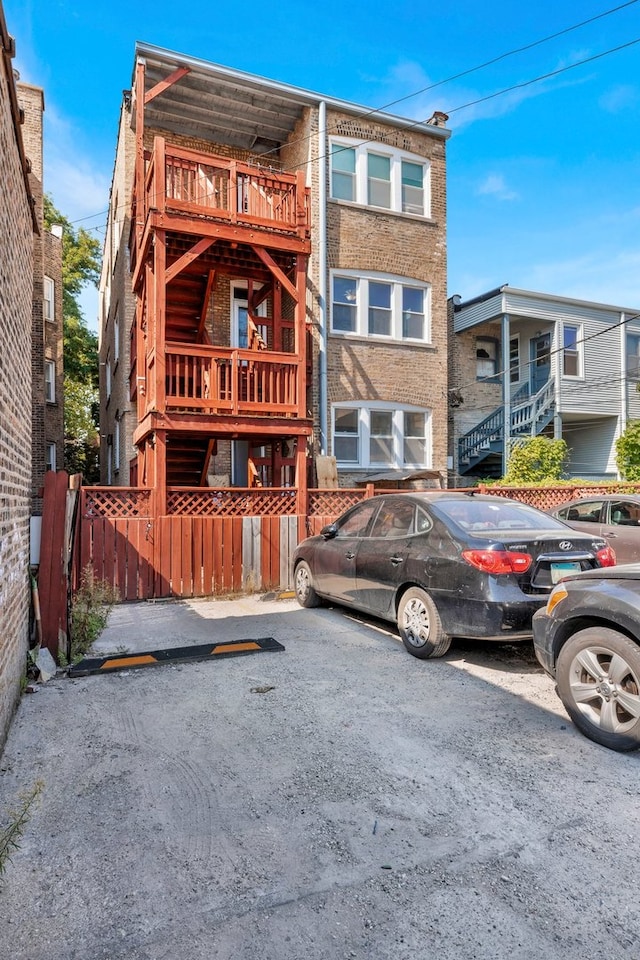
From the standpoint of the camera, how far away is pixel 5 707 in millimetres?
3764

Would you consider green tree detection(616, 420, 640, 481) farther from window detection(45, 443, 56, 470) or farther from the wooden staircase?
window detection(45, 443, 56, 470)

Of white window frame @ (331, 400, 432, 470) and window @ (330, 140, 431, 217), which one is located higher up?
window @ (330, 140, 431, 217)

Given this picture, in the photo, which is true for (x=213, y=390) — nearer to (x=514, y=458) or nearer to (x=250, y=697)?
(x=250, y=697)

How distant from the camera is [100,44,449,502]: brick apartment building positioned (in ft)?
34.7

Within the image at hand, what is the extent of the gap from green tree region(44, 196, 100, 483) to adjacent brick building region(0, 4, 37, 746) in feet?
79.7

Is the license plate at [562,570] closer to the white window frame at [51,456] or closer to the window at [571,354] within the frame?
the window at [571,354]

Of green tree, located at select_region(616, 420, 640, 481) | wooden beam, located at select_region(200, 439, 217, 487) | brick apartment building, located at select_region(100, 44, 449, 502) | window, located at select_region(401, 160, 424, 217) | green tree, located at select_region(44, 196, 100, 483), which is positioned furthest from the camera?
green tree, located at select_region(44, 196, 100, 483)

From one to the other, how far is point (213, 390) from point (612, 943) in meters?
8.91

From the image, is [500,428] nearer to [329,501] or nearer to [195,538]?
[329,501]

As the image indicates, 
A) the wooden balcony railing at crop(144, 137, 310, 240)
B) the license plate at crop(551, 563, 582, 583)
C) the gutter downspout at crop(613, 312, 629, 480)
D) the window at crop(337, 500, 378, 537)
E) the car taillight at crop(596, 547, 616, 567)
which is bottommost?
the license plate at crop(551, 563, 582, 583)

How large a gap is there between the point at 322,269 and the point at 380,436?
420 centimetres

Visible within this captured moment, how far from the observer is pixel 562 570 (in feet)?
16.9

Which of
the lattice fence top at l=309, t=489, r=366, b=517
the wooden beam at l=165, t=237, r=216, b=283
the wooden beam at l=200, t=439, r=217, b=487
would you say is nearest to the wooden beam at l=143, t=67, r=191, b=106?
the wooden beam at l=165, t=237, r=216, b=283

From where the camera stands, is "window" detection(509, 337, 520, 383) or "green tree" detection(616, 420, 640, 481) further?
"window" detection(509, 337, 520, 383)
